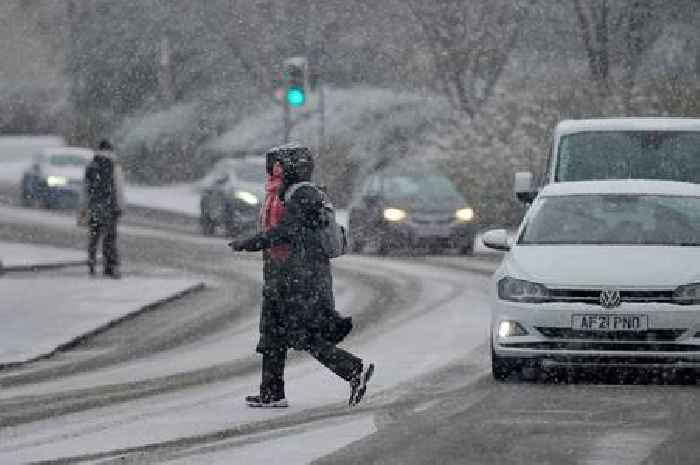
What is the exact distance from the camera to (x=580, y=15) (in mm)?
41688

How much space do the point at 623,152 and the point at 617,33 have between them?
22885 mm

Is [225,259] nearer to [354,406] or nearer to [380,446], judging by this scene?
[354,406]

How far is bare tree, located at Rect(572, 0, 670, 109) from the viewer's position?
137ft

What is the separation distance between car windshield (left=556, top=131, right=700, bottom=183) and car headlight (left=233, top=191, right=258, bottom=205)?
1813 cm

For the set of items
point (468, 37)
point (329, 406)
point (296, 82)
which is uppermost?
point (468, 37)

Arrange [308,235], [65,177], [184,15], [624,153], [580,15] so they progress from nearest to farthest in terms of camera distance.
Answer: [308,235], [624,153], [580,15], [65,177], [184,15]

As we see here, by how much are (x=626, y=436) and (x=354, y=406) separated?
7.45ft

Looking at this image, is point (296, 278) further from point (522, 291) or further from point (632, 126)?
point (632, 126)

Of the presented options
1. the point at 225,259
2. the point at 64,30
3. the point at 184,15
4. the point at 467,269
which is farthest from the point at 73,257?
the point at 64,30

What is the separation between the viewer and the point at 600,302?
567 inches

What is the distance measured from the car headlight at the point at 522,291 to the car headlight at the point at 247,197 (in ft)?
78.2

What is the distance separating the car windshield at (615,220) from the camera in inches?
614

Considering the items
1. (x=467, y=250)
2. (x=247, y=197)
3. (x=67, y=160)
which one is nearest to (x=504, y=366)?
(x=467, y=250)

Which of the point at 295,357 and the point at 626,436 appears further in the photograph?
the point at 295,357
